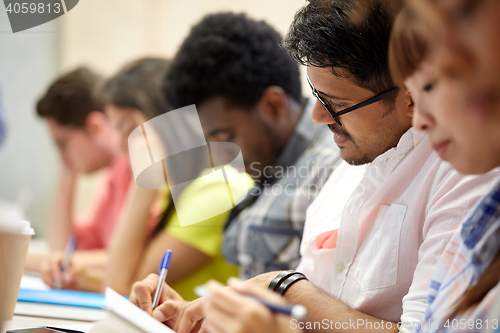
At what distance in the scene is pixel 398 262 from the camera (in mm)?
617

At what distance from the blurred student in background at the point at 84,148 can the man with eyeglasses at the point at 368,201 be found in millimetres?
1143

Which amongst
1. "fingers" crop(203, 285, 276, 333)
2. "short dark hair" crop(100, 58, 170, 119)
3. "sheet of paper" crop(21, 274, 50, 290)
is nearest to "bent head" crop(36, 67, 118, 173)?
"short dark hair" crop(100, 58, 170, 119)

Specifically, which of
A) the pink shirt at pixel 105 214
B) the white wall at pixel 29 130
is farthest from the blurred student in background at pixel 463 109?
the white wall at pixel 29 130

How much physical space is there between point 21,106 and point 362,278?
2597 millimetres

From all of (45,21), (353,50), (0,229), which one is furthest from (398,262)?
(45,21)

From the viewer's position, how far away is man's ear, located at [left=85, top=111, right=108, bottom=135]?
1.85 m

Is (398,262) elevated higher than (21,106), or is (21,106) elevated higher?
(398,262)

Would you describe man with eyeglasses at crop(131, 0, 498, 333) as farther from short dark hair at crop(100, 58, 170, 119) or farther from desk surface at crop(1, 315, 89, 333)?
short dark hair at crop(100, 58, 170, 119)

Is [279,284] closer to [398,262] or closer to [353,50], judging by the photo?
[398,262]

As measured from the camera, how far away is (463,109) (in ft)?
1.35

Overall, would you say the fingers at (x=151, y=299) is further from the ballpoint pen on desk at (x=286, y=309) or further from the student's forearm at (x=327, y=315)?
the ballpoint pen on desk at (x=286, y=309)

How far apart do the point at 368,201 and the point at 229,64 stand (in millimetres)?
619

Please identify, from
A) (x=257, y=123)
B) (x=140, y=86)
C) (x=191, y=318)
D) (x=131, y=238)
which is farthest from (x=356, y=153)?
(x=140, y=86)

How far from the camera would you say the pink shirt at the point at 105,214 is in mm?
1705
